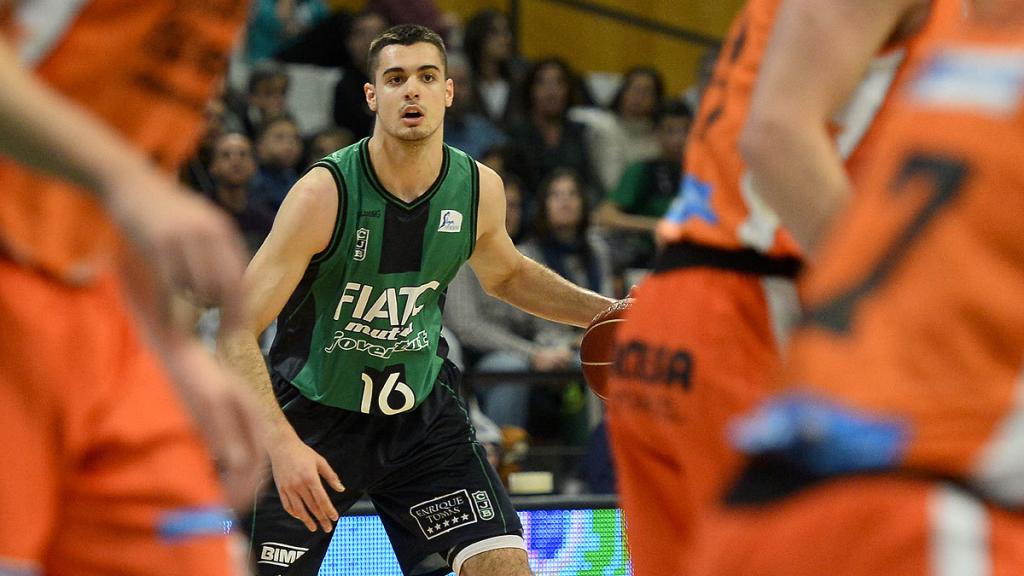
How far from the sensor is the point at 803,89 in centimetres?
207

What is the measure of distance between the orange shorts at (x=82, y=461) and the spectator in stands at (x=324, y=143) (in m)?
6.56

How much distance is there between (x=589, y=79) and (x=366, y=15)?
7.39 ft

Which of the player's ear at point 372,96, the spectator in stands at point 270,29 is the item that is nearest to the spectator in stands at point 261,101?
the spectator in stands at point 270,29

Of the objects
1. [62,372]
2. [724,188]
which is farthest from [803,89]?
[62,372]

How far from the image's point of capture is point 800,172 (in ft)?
6.79

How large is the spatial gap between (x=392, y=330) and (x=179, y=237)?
10.4 ft

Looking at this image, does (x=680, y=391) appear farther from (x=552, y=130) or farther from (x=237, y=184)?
(x=552, y=130)

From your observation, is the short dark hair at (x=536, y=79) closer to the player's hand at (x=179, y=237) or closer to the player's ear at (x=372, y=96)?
the player's ear at (x=372, y=96)

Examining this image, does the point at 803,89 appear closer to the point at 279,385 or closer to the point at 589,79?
the point at 279,385

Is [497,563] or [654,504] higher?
[654,504]

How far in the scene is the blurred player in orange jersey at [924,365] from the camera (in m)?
1.46

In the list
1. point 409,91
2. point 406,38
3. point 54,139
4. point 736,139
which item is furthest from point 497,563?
point 54,139

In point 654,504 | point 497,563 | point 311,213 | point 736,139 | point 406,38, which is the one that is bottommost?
point 497,563

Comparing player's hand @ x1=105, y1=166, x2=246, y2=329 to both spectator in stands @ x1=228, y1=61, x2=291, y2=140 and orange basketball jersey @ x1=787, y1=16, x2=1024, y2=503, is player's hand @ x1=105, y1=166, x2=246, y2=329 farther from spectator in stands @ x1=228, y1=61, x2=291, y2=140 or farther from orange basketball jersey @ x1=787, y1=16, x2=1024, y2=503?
spectator in stands @ x1=228, y1=61, x2=291, y2=140
